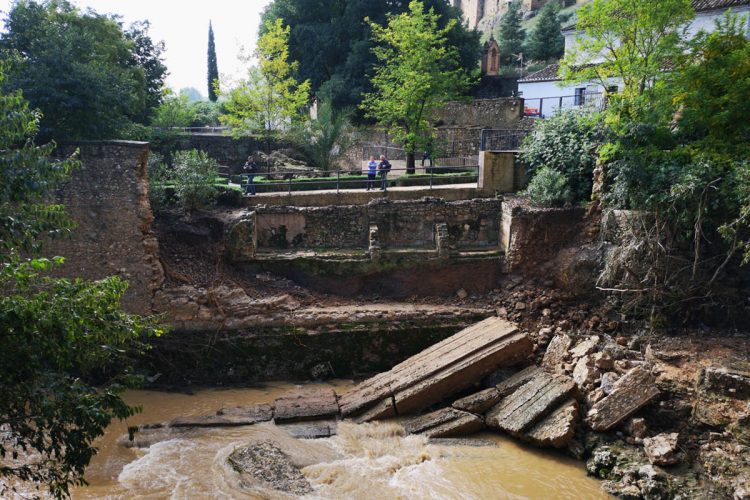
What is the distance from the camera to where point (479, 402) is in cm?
1113

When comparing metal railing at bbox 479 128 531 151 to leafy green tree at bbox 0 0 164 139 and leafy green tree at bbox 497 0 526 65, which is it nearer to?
leafy green tree at bbox 0 0 164 139

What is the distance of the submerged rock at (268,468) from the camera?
897 centimetres

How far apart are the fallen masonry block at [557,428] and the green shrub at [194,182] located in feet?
34.2

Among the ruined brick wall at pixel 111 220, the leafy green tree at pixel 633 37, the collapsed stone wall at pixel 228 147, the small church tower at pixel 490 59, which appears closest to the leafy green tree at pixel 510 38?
the small church tower at pixel 490 59

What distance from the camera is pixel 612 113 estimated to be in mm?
13695

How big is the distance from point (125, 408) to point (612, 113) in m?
12.6

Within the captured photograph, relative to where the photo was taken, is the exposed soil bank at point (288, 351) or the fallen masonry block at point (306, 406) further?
the exposed soil bank at point (288, 351)

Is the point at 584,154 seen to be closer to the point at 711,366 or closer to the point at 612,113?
the point at 612,113

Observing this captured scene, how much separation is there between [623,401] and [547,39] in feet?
106

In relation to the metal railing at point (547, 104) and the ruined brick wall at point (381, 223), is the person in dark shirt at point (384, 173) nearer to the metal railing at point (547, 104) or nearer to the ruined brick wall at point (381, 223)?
the ruined brick wall at point (381, 223)

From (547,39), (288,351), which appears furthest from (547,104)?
(288,351)

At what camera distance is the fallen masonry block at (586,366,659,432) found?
10.1 m

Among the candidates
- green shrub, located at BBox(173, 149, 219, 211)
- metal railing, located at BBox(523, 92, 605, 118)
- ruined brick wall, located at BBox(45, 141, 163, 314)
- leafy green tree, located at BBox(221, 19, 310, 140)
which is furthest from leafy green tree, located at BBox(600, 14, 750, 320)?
leafy green tree, located at BBox(221, 19, 310, 140)

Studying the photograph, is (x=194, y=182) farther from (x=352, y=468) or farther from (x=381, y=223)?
(x=352, y=468)
